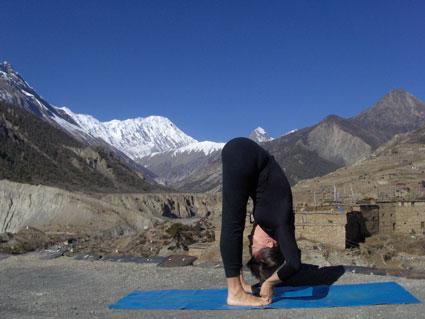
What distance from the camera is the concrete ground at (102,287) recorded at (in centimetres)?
482

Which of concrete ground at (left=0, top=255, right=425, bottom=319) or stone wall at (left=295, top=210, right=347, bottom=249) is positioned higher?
stone wall at (left=295, top=210, right=347, bottom=249)

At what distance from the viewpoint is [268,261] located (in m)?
5.26

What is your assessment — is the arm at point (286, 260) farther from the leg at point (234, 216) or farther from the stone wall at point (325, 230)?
the stone wall at point (325, 230)

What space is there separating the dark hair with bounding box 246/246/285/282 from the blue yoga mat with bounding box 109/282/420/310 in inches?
10.7

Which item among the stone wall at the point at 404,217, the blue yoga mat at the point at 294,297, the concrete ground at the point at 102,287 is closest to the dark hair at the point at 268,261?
the blue yoga mat at the point at 294,297

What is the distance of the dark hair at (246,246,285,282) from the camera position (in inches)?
206

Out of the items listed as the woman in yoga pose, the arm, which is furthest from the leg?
the arm

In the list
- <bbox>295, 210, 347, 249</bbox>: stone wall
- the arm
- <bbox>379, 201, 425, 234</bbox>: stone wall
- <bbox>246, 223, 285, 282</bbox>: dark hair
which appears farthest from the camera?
<bbox>379, 201, 425, 234</bbox>: stone wall

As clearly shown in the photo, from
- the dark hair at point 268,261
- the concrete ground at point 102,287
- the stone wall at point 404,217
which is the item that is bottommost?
the concrete ground at point 102,287

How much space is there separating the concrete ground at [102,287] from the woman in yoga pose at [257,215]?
0.29m

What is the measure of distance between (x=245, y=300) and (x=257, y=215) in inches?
30.2

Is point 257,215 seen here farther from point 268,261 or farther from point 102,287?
point 102,287

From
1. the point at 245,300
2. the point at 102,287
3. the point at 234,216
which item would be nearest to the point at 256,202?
the point at 234,216

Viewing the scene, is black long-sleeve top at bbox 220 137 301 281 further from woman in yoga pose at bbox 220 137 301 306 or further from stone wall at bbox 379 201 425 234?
stone wall at bbox 379 201 425 234
